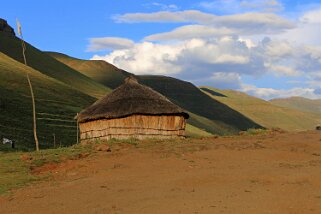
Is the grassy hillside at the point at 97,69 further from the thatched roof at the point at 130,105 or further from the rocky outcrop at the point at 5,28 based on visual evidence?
the thatched roof at the point at 130,105

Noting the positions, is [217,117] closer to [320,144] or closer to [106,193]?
[320,144]

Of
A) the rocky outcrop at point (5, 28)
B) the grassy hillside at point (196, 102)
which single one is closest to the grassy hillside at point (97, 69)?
the grassy hillside at point (196, 102)

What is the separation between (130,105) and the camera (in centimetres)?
3244

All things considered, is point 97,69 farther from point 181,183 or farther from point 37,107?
Result: point 181,183

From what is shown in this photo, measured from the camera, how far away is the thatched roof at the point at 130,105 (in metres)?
32.4

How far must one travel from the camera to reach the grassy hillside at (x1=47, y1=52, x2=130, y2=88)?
138000 mm

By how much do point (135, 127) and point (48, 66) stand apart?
220ft

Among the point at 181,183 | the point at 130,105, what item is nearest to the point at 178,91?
the point at 130,105

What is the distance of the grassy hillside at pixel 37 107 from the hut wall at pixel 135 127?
617cm

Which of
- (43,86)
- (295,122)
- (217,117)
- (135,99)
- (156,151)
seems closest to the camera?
(156,151)

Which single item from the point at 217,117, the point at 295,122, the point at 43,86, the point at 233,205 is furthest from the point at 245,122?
the point at 233,205

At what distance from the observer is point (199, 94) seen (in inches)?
6378

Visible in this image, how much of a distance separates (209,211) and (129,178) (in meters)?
5.54

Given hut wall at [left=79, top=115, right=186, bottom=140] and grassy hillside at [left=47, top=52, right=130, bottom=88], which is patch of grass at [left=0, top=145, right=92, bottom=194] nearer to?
hut wall at [left=79, top=115, right=186, bottom=140]
